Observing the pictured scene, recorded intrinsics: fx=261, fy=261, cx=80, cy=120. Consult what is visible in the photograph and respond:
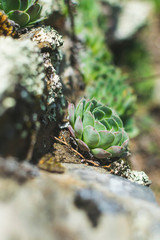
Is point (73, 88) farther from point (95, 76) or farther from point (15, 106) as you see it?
point (15, 106)

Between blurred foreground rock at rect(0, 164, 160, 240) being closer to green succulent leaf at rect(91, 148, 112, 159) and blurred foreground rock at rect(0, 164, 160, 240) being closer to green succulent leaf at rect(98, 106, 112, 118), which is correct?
green succulent leaf at rect(91, 148, 112, 159)

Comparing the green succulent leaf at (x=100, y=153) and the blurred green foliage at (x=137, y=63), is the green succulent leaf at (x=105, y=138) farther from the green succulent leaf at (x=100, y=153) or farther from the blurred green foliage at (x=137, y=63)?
the blurred green foliage at (x=137, y=63)

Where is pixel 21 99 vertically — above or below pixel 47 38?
below

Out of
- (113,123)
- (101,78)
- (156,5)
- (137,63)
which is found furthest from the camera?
(156,5)

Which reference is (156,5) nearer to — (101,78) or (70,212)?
(101,78)

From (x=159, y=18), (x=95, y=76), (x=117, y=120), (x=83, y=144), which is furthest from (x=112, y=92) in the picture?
(x=159, y=18)

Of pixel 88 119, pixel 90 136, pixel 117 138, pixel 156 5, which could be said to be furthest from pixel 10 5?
pixel 156 5

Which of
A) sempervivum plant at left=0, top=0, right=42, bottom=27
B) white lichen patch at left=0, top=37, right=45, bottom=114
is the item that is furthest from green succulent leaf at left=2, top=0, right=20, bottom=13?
white lichen patch at left=0, top=37, right=45, bottom=114

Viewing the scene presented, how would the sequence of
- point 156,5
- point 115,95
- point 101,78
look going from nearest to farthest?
point 115,95, point 101,78, point 156,5
